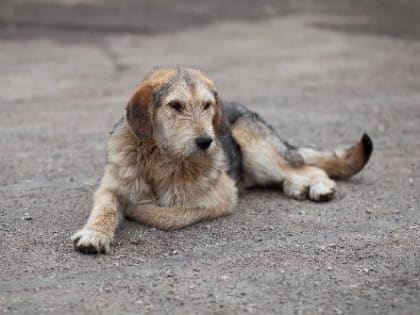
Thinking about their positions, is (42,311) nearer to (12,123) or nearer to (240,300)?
(240,300)

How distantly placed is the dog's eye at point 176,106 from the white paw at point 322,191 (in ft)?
6.22

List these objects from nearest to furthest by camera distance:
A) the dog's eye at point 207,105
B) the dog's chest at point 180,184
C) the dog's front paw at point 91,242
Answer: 1. the dog's front paw at point 91,242
2. the dog's eye at point 207,105
3. the dog's chest at point 180,184

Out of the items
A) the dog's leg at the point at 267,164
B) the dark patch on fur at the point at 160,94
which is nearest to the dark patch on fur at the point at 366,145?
the dog's leg at the point at 267,164

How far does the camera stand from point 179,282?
18.8 feet

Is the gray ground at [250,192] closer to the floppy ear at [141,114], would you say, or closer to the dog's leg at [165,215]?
the dog's leg at [165,215]

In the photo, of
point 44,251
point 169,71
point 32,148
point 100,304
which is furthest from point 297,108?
point 100,304

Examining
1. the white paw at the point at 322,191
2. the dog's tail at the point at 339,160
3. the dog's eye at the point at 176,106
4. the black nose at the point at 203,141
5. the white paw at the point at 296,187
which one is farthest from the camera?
the dog's tail at the point at 339,160

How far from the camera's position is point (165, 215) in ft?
22.6

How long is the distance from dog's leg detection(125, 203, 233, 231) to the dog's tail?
75.3 inches

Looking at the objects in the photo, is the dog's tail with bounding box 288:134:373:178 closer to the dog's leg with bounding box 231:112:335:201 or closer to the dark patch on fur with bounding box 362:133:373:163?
the dark patch on fur with bounding box 362:133:373:163

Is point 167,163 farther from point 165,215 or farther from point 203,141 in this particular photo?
point 203,141

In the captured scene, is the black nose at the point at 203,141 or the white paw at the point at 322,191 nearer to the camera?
the black nose at the point at 203,141

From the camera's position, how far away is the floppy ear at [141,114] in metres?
6.77

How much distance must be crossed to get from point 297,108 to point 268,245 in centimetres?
532
